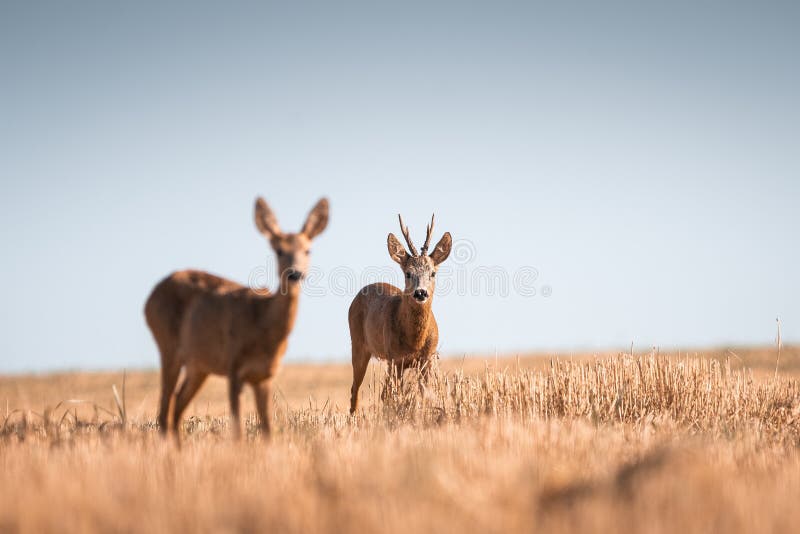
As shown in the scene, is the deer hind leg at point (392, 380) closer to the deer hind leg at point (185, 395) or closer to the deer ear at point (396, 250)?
the deer ear at point (396, 250)

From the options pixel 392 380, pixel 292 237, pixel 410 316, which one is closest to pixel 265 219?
pixel 292 237

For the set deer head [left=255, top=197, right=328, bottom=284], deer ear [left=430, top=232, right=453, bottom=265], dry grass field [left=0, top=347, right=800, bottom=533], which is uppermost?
deer ear [left=430, top=232, right=453, bottom=265]

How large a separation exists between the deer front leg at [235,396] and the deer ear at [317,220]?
1358mm

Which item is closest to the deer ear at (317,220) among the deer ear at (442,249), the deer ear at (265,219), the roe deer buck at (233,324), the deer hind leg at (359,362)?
the roe deer buck at (233,324)

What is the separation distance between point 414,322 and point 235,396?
15.8ft

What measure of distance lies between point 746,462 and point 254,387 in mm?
4303

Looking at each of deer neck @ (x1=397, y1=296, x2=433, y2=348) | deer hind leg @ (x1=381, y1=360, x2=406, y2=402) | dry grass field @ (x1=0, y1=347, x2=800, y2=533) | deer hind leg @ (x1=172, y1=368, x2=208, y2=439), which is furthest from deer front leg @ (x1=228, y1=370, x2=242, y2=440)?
deer neck @ (x1=397, y1=296, x2=433, y2=348)

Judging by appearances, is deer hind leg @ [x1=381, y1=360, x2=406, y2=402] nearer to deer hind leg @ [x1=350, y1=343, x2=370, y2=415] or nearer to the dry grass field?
the dry grass field

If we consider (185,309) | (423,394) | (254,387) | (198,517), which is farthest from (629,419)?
(198,517)

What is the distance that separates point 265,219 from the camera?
235 inches

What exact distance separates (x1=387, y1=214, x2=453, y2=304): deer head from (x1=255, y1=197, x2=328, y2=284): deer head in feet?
12.3

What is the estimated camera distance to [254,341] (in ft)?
19.0

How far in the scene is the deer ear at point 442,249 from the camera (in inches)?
414

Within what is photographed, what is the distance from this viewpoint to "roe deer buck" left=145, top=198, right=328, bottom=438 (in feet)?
18.9
